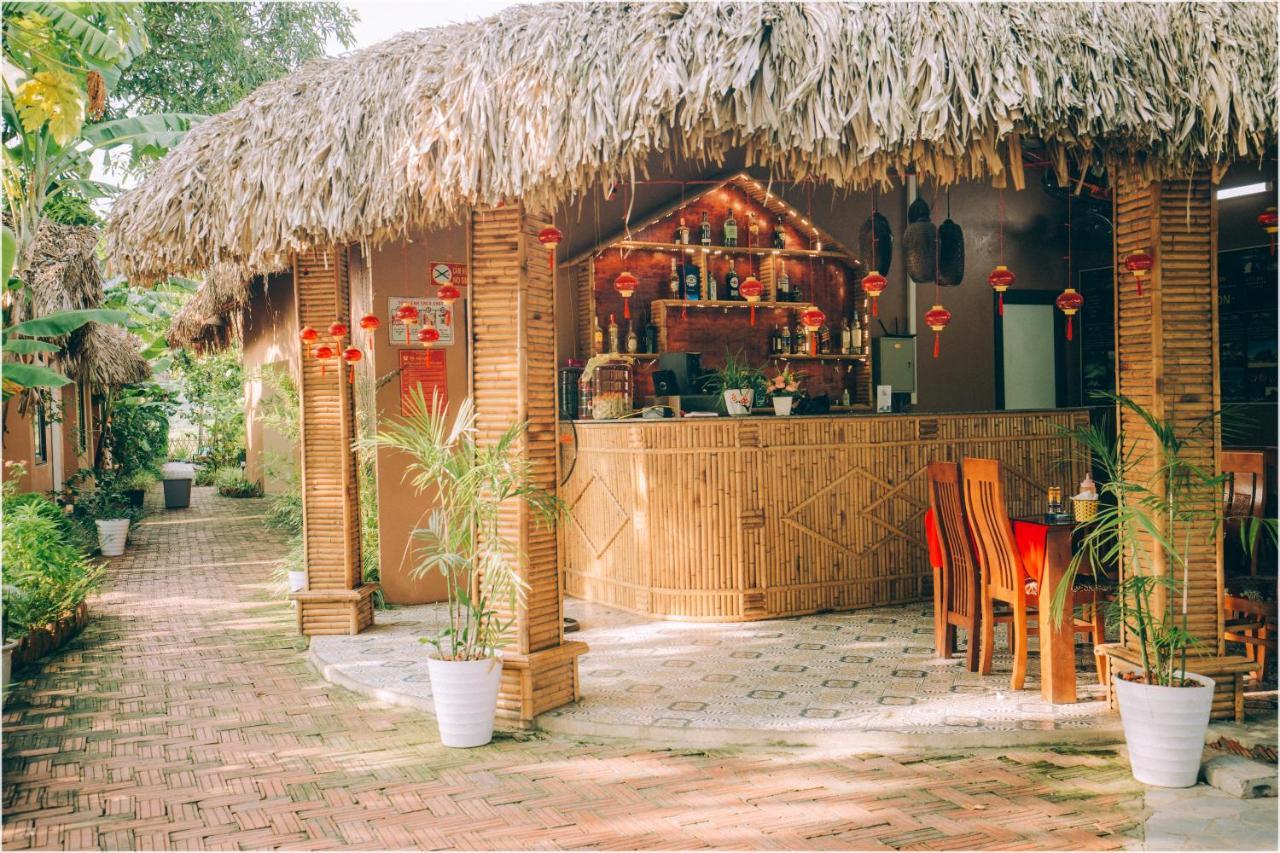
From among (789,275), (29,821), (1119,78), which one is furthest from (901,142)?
(789,275)

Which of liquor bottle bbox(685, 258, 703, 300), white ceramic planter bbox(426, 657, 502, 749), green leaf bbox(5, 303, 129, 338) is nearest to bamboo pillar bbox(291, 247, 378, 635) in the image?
green leaf bbox(5, 303, 129, 338)

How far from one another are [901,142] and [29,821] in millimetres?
4291

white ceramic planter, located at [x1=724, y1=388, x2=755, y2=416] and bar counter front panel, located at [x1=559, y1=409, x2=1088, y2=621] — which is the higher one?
white ceramic planter, located at [x1=724, y1=388, x2=755, y2=416]

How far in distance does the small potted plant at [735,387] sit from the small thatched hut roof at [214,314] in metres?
4.30

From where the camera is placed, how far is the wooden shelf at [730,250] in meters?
8.67

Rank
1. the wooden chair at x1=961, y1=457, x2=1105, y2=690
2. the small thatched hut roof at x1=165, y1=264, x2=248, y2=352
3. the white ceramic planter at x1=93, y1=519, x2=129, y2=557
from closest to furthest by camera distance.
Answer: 1. the wooden chair at x1=961, y1=457, x2=1105, y2=690
2. the small thatched hut roof at x1=165, y1=264, x2=248, y2=352
3. the white ceramic planter at x1=93, y1=519, x2=129, y2=557

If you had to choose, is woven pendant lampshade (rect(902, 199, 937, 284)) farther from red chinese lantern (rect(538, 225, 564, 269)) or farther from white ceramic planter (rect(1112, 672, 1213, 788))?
white ceramic planter (rect(1112, 672, 1213, 788))

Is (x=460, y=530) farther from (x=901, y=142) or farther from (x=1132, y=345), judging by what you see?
(x=1132, y=345)

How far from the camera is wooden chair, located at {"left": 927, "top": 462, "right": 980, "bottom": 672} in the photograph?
16.8ft

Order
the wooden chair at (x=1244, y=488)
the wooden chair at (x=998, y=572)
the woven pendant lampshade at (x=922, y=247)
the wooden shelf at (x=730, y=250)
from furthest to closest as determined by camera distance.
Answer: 1. the wooden shelf at (x=730, y=250)
2. the woven pendant lampshade at (x=922, y=247)
3. the wooden chair at (x=1244, y=488)
4. the wooden chair at (x=998, y=572)

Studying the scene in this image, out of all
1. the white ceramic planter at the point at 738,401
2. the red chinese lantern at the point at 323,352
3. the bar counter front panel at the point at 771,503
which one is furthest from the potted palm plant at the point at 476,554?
the white ceramic planter at the point at 738,401

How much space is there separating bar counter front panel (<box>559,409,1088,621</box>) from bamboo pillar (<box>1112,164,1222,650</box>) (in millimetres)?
2214

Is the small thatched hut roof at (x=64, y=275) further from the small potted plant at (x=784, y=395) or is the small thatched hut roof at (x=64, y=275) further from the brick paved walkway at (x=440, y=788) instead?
the small potted plant at (x=784, y=395)

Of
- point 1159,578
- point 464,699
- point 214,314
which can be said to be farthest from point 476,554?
point 214,314
